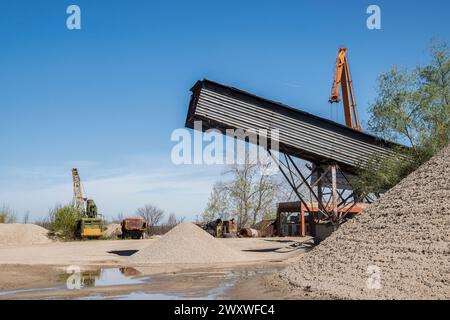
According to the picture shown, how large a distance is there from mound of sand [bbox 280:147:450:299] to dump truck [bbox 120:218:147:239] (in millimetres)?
27109

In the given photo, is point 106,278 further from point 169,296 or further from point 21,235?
point 21,235

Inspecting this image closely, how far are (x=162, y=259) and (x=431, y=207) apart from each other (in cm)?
1135

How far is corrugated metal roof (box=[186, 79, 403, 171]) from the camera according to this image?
795 inches

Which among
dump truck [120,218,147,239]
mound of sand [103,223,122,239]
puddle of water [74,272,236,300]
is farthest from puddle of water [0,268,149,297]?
mound of sand [103,223,122,239]

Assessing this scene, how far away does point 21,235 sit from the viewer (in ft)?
120

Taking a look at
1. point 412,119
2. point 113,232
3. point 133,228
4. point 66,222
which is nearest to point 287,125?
point 412,119

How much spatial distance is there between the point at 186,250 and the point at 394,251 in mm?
11630

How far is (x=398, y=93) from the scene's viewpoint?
904 inches

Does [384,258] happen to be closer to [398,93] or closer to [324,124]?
[324,124]

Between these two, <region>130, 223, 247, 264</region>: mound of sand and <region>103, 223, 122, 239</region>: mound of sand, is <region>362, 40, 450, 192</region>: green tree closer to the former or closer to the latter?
<region>130, 223, 247, 264</region>: mound of sand

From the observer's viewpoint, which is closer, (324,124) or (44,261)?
(44,261)

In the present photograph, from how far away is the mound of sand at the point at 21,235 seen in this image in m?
35.8

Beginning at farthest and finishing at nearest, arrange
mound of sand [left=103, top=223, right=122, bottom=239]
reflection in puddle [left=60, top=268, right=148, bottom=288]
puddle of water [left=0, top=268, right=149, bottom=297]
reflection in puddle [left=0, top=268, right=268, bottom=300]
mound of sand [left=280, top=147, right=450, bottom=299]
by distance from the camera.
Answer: mound of sand [left=103, top=223, right=122, bottom=239], reflection in puddle [left=60, top=268, right=148, bottom=288], puddle of water [left=0, top=268, right=149, bottom=297], reflection in puddle [left=0, top=268, right=268, bottom=300], mound of sand [left=280, top=147, right=450, bottom=299]
